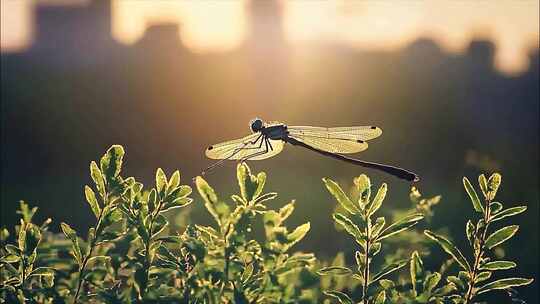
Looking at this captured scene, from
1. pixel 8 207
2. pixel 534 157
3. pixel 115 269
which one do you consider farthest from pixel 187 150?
pixel 115 269

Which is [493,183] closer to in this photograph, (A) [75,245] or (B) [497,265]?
(B) [497,265]

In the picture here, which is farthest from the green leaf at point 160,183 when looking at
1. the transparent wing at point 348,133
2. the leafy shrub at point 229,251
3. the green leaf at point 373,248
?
the transparent wing at point 348,133

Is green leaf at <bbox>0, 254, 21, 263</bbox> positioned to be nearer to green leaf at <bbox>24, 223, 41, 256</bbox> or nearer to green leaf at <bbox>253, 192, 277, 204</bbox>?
green leaf at <bbox>24, 223, 41, 256</bbox>

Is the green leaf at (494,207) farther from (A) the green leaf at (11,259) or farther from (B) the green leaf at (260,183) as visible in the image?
(A) the green leaf at (11,259)

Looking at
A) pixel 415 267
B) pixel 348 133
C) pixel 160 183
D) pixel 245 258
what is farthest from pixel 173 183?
pixel 348 133

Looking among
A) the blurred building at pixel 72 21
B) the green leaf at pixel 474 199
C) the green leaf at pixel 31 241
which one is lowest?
the blurred building at pixel 72 21

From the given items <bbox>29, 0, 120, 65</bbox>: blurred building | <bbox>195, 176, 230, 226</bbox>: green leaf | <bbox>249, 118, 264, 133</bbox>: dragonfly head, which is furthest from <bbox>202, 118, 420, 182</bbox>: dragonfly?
<bbox>29, 0, 120, 65</bbox>: blurred building
